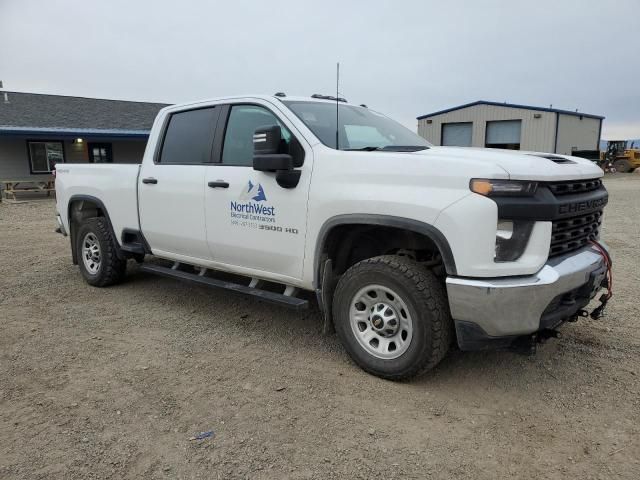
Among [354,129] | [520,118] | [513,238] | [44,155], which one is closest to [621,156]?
[520,118]

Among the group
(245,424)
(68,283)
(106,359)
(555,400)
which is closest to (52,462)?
(245,424)

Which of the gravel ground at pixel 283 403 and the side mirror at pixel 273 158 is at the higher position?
the side mirror at pixel 273 158

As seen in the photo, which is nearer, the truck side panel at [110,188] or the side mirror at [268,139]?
the side mirror at [268,139]

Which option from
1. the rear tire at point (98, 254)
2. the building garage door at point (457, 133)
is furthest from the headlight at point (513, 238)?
the building garage door at point (457, 133)

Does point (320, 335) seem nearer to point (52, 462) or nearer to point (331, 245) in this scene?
point (331, 245)

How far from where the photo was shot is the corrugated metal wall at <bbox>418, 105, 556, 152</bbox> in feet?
94.5

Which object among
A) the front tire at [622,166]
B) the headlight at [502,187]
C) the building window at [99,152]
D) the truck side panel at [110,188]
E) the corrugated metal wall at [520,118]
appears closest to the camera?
the headlight at [502,187]

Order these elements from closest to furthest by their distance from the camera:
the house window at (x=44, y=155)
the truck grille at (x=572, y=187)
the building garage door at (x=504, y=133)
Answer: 1. the truck grille at (x=572, y=187)
2. the house window at (x=44, y=155)
3. the building garage door at (x=504, y=133)

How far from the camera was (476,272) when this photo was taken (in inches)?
121

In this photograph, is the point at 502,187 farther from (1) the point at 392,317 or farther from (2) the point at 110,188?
(2) the point at 110,188

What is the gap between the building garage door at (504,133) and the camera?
97.6 ft

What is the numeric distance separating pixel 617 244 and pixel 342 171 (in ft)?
21.9

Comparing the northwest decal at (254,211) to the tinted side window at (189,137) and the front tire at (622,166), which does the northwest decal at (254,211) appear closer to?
the tinted side window at (189,137)

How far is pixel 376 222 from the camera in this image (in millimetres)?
3453
